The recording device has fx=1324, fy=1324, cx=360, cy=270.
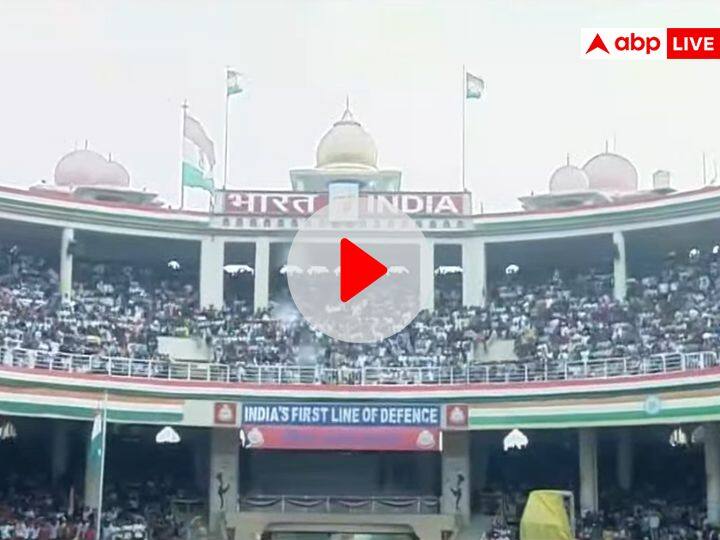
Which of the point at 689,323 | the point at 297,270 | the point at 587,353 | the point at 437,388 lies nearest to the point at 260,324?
the point at 297,270

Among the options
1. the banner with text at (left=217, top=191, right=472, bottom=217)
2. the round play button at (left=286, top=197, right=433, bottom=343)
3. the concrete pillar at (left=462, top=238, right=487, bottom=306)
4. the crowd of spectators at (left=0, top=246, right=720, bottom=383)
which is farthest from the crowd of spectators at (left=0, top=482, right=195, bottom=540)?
the concrete pillar at (left=462, top=238, right=487, bottom=306)

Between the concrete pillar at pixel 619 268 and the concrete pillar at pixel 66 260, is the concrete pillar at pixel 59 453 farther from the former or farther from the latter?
the concrete pillar at pixel 619 268

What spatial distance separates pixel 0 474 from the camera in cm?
3606

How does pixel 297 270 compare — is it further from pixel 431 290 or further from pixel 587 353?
pixel 587 353

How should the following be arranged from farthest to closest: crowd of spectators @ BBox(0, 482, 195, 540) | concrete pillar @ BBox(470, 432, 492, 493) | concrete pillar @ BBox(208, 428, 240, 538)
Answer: concrete pillar @ BBox(470, 432, 492, 493) < concrete pillar @ BBox(208, 428, 240, 538) < crowd of spectators @ BBox(0, 482, 195, 540)

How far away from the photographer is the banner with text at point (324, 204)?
131 feet

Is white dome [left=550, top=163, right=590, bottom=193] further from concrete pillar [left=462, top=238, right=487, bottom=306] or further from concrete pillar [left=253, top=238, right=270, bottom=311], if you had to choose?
concrete pillar [left=253, top=238, right=270, bottom=311]

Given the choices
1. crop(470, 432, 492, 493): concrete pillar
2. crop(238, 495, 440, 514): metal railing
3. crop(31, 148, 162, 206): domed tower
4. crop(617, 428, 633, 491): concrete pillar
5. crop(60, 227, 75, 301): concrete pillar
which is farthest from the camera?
crop(31, 148, 162, 206): domed tower

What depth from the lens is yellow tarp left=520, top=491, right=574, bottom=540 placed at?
70.1 ft

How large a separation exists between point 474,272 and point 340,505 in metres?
9.14

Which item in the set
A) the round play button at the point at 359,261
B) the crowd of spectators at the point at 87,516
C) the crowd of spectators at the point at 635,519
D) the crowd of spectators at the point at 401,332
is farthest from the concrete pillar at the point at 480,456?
the crowd of spectators at the point at 87,516

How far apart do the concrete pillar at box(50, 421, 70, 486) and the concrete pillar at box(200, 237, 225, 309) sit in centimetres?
577

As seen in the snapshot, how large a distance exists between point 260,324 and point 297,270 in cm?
295

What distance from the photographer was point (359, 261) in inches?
1607
